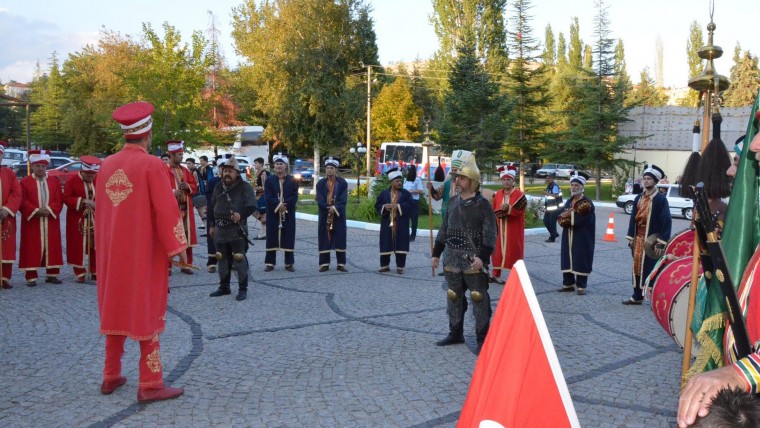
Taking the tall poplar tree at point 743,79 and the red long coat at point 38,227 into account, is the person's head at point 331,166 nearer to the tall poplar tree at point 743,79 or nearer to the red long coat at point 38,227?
the red long coat at point 38,227

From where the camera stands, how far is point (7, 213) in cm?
Answer: 935

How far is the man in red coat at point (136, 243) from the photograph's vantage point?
4.80 m

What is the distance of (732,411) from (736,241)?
95 cm

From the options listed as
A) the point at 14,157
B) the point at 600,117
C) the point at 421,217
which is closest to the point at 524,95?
the point at 600,117

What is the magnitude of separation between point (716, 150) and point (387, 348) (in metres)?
3.53

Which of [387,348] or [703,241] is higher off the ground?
[703,241]

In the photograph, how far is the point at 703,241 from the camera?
7.36ft

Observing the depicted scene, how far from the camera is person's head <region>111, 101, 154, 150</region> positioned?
16.0 feet

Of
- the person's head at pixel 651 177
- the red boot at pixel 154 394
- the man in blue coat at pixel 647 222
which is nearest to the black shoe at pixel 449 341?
the red boot at pixel 154 394

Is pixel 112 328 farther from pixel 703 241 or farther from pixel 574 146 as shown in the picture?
pixel 574 146

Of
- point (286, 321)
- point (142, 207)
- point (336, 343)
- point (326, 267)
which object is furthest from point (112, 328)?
point (326, 267)

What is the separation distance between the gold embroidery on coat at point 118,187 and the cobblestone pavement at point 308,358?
149 centimetres

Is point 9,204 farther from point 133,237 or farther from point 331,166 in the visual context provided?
point 133,237

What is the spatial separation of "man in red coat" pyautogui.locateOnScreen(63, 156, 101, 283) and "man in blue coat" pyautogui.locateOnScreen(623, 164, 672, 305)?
307 inches
